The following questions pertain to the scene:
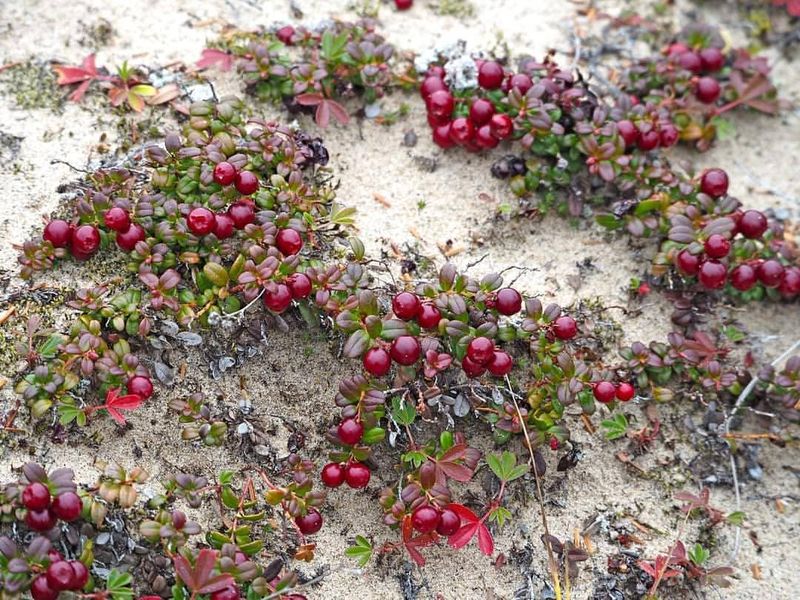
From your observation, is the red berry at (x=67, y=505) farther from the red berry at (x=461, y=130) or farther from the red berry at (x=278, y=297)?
the red berry at (x=461, y=130)

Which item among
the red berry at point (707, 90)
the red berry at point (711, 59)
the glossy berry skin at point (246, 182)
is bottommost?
the glossy berry skin at point (246, 182)

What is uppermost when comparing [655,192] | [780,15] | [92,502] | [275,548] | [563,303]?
[780,15]

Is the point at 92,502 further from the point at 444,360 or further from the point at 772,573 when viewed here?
the point at 772,573

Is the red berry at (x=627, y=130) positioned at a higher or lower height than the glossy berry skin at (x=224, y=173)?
higher

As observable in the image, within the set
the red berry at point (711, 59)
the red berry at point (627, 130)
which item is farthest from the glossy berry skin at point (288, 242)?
the red berry at point (711, 59)

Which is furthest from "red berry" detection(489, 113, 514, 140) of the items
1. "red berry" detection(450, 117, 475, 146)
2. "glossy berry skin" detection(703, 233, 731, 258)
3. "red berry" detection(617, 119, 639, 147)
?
"glossy berry skin" detection(703, 233, 731, 258)

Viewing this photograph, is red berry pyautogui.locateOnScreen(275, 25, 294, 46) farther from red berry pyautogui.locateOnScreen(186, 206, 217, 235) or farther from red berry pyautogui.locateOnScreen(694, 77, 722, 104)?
red berry pyautogui.locateOnScreen(694, 77, 722, 104)

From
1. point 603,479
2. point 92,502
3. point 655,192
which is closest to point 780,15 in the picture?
point 655,192
